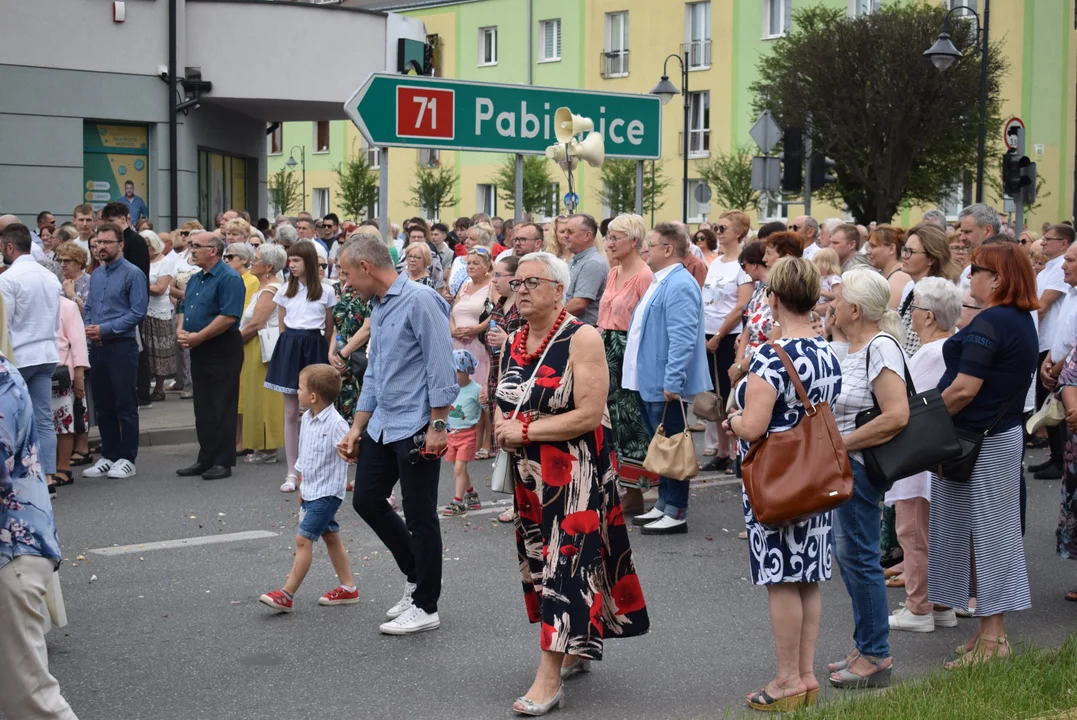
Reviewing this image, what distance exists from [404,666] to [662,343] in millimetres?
3382

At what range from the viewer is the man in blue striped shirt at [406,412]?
6.35 meters

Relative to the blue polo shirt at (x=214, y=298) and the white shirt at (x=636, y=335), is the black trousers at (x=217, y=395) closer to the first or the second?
the blue polo shirt at (x=214, y=298)

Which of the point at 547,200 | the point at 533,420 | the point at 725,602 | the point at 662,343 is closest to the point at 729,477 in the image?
the point at 662,343

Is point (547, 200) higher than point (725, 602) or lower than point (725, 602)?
higher

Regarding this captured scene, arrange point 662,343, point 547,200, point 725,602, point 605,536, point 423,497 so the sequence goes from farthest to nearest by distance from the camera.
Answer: point 547,200 < point 662,343 < point 725,602 < point 423,497 < point 605,536

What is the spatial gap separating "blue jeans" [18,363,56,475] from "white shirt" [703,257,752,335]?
5.22m

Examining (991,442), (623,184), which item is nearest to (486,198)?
(623,184)

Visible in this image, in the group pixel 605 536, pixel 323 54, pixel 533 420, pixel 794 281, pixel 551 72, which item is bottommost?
pixel 605 536

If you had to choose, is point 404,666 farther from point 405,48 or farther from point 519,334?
point 405,48

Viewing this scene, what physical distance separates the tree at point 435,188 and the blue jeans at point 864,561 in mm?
48096

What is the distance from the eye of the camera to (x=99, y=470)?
432 inches

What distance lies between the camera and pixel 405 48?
2202 cm

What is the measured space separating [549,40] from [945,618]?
153 ft

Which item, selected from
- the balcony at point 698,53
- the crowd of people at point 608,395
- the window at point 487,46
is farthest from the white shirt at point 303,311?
the window at point 487,46
